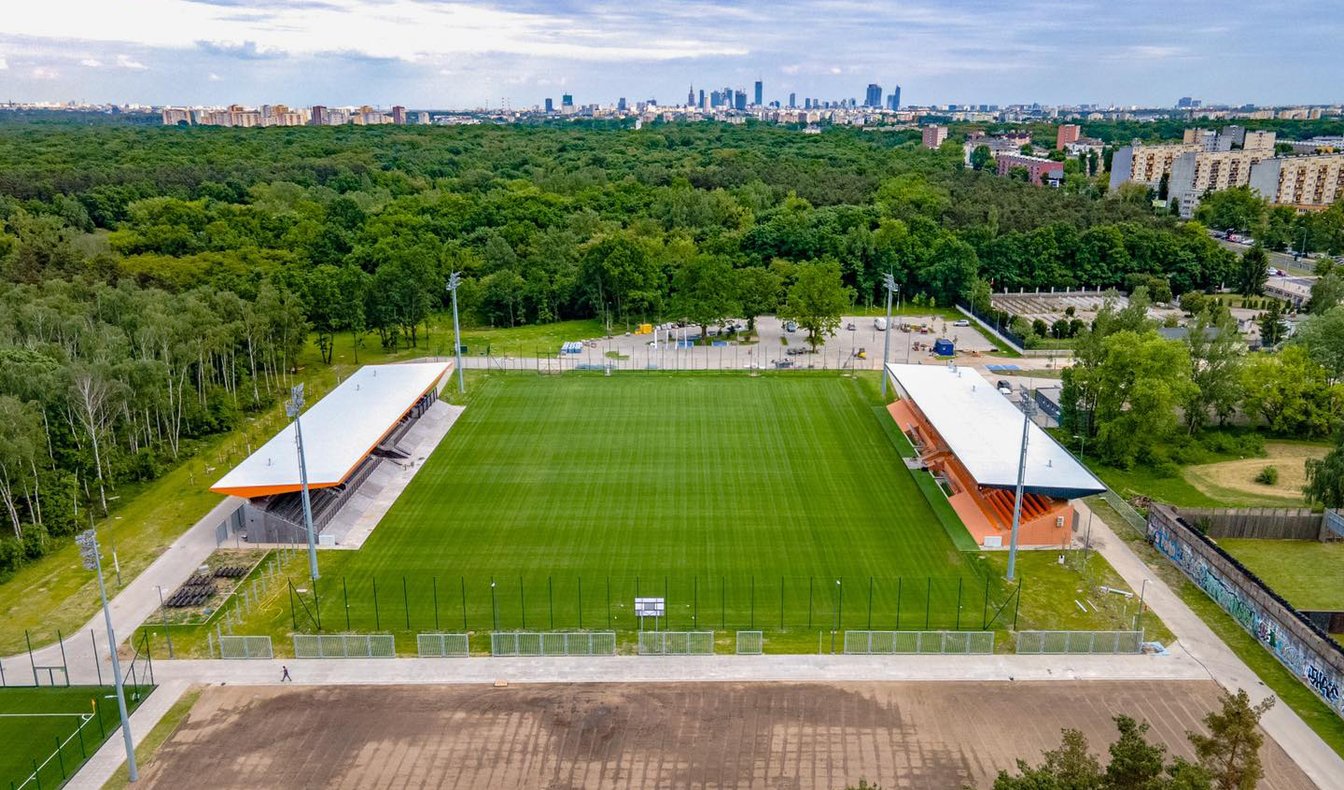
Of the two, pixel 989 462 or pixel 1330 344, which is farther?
pixel 1330 344

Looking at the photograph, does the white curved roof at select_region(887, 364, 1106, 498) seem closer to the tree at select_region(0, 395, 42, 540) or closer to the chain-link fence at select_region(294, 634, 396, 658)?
the chain-link fence at select_region(294, 634, 396, 658)

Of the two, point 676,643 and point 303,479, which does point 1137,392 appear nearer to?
point 676,643

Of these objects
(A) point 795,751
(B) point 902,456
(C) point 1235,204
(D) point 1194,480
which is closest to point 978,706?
(A) point 795,751

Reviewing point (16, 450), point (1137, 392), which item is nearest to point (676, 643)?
point (16, 450)

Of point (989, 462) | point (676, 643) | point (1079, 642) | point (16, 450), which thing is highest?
point (16, 450)

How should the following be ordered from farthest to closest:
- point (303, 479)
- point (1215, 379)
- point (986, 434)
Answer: point (1215, 379) → point (986, 434) → point (303, 479)

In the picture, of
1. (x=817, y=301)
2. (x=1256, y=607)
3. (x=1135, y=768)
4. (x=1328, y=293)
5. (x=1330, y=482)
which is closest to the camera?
(x=1135, y=768)
